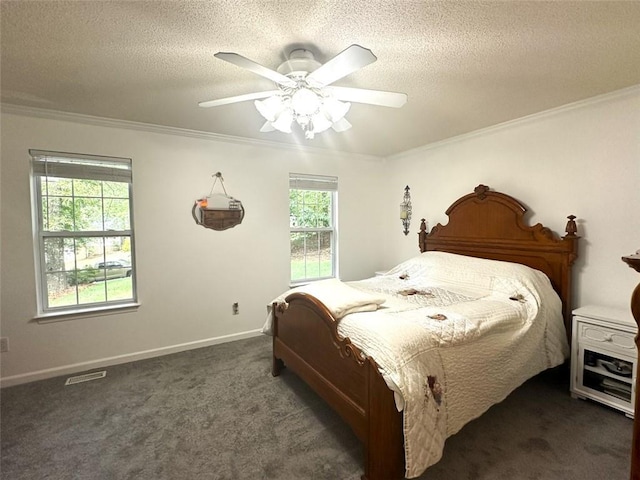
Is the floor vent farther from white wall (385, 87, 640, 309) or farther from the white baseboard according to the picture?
white wall (385, 87, 640, 309)

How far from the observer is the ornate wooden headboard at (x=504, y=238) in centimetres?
252

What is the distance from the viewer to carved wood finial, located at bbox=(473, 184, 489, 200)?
3.10 metres

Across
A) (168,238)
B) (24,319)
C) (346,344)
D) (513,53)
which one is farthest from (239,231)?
(513,53)

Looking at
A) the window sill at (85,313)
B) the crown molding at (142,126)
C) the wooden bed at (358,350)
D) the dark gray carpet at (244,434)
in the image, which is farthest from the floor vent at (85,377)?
the crown molding at (142,126)

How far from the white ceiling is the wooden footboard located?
1583 mm

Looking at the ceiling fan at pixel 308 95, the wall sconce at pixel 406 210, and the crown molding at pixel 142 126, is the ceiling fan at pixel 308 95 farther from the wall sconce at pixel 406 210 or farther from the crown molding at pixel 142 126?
the wall sconce at pixel 406 210

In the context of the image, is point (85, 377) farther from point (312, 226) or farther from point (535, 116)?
point (535, 116)

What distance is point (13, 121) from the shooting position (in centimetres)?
250

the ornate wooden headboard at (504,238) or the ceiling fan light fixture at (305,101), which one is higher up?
the ceiling fan light fixture at (305,101)

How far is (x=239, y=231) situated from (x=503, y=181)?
2.90 m

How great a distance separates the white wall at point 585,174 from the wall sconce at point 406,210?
91 cm

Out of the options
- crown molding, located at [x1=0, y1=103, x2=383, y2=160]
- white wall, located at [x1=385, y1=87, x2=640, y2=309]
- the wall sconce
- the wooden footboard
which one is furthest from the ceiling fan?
the wall sconce

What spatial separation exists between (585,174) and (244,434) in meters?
3.30

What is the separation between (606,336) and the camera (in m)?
2.06
